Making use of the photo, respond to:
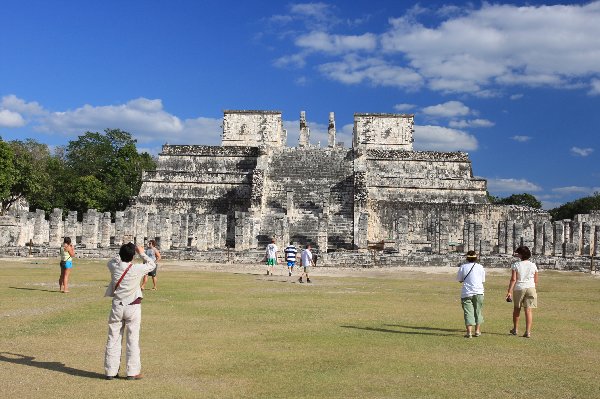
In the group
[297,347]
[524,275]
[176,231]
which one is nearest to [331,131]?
[176,231]

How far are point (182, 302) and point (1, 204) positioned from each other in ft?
135

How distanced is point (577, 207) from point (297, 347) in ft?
228

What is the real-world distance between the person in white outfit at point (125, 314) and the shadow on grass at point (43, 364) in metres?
0.32

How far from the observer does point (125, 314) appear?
662 cm


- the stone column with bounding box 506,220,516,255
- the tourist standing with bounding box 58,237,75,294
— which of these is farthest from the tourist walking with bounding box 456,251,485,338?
the stone column with bounding box 506,220,516,255

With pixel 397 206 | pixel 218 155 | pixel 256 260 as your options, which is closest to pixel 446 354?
pixel 256 260

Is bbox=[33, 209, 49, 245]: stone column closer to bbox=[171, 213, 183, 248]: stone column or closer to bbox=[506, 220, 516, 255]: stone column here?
bbox=[171, 213, 183, 248]: stone column

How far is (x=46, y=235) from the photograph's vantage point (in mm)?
30484

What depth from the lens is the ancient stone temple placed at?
27.8 meters

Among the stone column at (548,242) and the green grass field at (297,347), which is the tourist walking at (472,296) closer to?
the green grass field at (297,347)

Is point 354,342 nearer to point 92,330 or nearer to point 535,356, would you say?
point 535,356

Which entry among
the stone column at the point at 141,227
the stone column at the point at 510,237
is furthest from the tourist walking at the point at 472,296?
the stone column at the point at 141,227

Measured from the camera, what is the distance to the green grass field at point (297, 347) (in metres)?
6.28

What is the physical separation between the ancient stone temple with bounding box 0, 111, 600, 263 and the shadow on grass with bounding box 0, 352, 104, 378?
17.7m
